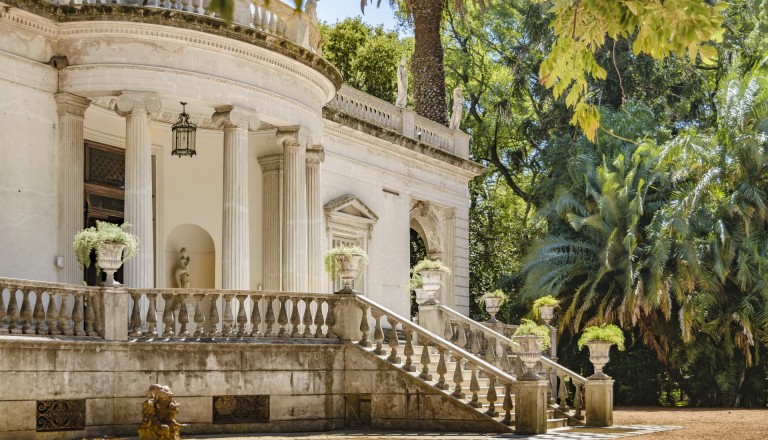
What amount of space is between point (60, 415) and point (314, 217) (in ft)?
26.5

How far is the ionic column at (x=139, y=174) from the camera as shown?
19609mm

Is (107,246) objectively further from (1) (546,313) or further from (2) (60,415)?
(1) (546,313)

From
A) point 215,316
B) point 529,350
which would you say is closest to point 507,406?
point 529,350

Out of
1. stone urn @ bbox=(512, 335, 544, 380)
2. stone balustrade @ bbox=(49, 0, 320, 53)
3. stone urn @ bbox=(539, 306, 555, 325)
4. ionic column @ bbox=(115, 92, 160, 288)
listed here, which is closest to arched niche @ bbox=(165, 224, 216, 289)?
ionic column @ bbox=(115, 92, 160, 288)

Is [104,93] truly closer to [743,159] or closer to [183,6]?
[183,6]

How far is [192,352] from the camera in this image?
735 inches

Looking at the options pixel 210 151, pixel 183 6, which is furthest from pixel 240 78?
pixel 210 151

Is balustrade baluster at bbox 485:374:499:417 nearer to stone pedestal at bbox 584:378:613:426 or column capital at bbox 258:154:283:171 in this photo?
stone pedestal at bbox 584:378:613:426

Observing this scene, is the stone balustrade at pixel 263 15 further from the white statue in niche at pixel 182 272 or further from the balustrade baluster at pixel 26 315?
the balustrade baluster at pixel 26 315

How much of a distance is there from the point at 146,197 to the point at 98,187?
2.87m

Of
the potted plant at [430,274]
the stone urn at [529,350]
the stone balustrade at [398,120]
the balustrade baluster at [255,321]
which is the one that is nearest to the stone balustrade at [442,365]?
the stone urn at [529,350]

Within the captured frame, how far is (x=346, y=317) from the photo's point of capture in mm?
20422

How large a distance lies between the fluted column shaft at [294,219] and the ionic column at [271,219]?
683 millimetres

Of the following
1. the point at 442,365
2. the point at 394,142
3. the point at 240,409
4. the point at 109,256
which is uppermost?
the point at 394,142
